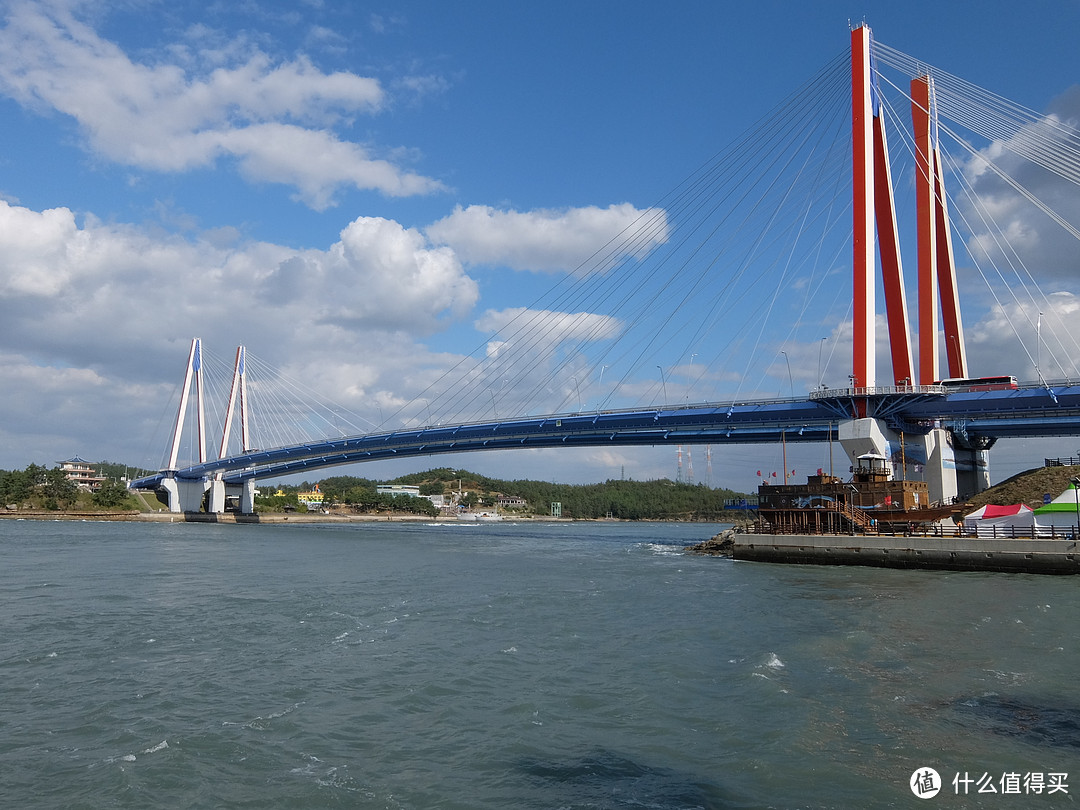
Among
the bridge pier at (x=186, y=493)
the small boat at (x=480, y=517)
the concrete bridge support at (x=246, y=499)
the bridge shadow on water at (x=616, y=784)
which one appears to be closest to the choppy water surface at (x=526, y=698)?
the bridge shadow on water at (x=616, y=784)

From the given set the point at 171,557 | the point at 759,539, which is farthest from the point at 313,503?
the point at 759,539

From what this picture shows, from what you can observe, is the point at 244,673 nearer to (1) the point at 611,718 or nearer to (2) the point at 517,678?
(2) the point at 517,678

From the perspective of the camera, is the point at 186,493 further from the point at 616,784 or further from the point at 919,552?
the point at 616,784

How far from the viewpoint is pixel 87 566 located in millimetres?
→ 32219

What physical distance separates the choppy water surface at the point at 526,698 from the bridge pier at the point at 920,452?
18.3 metres

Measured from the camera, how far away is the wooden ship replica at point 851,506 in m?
38.6

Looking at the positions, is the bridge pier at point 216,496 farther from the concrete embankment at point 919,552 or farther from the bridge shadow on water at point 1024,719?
the bridge shadow on water at point 1024,719

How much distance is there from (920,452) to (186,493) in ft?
282

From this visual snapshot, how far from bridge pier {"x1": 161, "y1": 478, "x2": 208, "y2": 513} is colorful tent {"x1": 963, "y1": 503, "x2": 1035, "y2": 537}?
87654 mm

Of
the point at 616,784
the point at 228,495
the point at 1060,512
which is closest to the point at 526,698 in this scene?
the point at 616,784

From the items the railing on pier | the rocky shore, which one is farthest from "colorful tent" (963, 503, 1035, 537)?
the rocky shore

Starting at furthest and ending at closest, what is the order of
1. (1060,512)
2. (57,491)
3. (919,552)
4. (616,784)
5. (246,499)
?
(246,499) → (57,491) → (1060,512) → (919,552) → (616,784)

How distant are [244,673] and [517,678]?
5.03 meters

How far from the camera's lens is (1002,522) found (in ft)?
116
